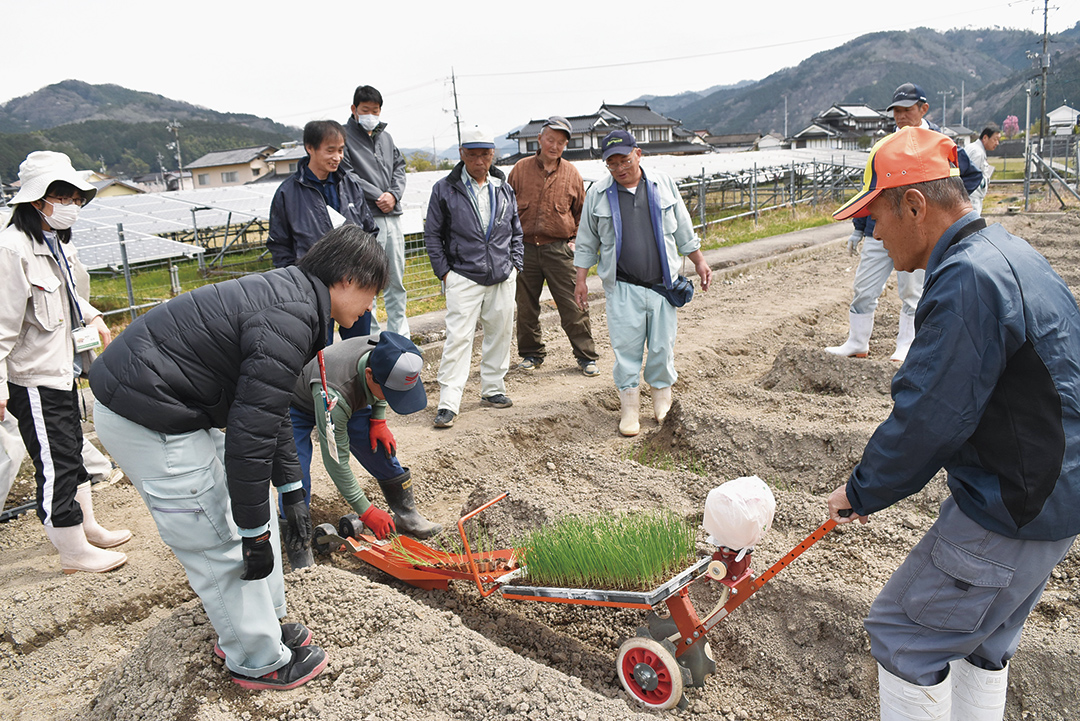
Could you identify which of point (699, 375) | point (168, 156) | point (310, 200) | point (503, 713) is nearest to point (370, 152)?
point (310, 200)

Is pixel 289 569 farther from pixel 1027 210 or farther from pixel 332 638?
pixel 1027 210

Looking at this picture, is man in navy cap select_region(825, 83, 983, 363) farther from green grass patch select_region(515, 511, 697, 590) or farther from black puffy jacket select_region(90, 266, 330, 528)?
black puffy jacket select_region(90, 266, 330, 528)

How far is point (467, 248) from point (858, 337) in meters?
3.40

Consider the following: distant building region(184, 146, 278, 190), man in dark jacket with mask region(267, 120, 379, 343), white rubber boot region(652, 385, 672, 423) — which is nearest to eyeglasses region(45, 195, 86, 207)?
man in dark jacket with mask region(267, 120, 379, 343)

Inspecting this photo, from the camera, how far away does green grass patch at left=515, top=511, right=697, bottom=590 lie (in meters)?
2.75

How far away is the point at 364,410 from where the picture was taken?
3648 millimetres

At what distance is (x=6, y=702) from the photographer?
292cm

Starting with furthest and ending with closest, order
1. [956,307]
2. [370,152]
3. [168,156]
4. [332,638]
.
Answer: [168,156]
[370,152]
[332,638]
[956,307]

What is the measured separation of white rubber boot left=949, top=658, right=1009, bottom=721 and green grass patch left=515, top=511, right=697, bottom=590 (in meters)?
1.05

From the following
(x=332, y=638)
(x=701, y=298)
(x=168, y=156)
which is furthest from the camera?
(x=168, y=156)

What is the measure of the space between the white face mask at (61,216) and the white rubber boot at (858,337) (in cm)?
538

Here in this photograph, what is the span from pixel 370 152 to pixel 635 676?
447cm

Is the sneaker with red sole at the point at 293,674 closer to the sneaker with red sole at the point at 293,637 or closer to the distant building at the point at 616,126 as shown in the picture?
the sneaker with red sole at the point at 293,637

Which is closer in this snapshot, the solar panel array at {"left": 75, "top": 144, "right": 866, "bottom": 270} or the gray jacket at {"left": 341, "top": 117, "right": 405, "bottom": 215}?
the gray jacket at {"left": 341, "top": 117, "right": 405, "bottom": 215}
